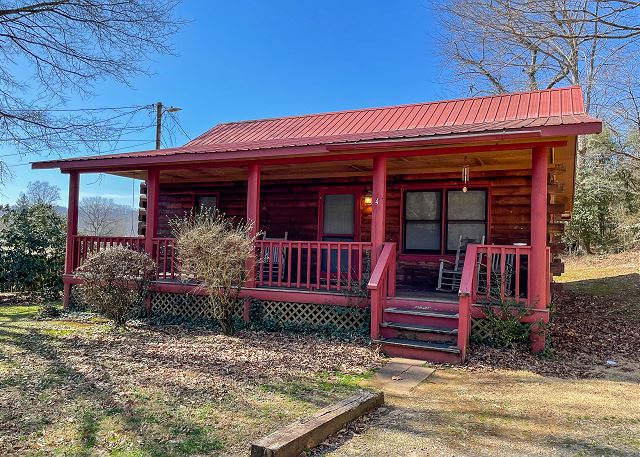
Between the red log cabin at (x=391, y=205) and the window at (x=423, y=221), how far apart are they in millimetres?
21

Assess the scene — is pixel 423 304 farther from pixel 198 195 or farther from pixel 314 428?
pixel 198 195

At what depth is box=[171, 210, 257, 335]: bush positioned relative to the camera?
6977 mm

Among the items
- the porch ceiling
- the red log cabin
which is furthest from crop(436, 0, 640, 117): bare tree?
the porch ceiling

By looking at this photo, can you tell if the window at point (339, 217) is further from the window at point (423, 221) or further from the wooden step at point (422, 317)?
the wooden step at point (422, 317)

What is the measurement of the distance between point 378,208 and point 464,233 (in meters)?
3.02

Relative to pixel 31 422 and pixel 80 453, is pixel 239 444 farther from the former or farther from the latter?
pixel 31 422

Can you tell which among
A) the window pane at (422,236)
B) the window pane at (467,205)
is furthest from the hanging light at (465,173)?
the window pane at (422,236)

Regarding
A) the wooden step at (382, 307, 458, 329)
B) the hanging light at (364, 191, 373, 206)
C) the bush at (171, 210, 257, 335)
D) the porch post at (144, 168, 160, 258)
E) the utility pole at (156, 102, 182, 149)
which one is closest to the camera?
the wooden step at (382, 307, 458, 329)

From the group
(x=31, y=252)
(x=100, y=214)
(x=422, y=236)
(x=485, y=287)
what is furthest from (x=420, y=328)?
(x=100, y=214)

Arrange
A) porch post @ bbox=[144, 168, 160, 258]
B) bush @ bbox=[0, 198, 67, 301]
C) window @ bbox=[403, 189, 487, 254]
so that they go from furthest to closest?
bush @ bbox=[0, 198, 67, 301], window @ bbox=[403, 189, 487, 254], porch post @ bbox=[144, 168, 160, 258]

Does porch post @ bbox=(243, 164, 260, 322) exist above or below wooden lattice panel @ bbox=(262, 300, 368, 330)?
above

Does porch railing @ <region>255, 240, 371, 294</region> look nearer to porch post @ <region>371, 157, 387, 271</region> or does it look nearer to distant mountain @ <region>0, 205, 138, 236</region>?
porch post @ <region>371, 157, 387, 271</region>

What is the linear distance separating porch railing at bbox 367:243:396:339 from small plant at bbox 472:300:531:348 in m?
1.36

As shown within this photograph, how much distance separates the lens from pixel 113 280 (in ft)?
25.7
